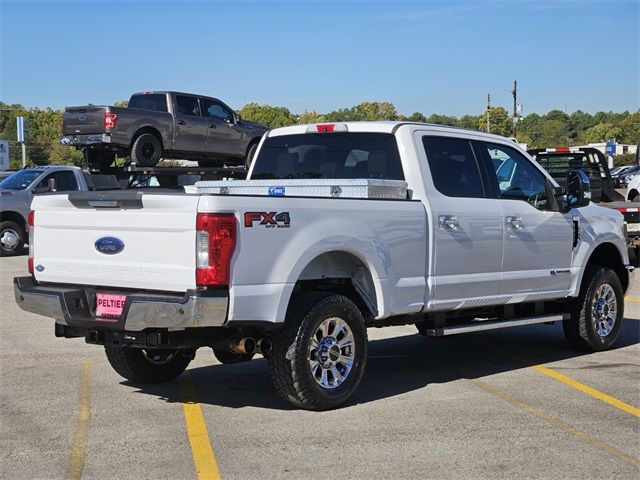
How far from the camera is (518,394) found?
720 centimetres

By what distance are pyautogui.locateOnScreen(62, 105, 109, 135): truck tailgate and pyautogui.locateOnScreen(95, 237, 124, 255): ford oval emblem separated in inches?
455

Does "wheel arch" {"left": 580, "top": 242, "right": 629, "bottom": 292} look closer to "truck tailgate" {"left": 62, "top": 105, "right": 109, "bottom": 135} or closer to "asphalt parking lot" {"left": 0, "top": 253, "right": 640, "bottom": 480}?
"asphalt parking lot" {"left": 0, "top": 253, "right": 640, "bottom": 480}

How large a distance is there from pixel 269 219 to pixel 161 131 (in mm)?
12900

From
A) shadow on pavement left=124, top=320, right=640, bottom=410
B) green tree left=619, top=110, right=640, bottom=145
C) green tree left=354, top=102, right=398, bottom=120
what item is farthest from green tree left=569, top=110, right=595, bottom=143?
shadow on pavement left=124, top=320, right=640, bottom=410

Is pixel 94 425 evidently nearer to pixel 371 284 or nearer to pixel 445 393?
pixel 371 284

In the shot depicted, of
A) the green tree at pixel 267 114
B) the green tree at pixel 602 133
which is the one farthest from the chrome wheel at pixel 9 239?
the green tree at pixel 602 133

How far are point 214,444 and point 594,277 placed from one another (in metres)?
4.86

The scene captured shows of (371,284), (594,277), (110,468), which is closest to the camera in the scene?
(110,468)

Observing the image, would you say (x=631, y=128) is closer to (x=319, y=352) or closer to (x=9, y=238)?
(x=9, y=238)

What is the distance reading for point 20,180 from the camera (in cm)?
2058

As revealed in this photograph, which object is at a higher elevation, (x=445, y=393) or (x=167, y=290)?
(x=167, y=290)

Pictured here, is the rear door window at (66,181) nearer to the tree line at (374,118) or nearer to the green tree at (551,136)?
the tree line at (374,118)

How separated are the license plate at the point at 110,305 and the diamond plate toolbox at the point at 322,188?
1.29 m

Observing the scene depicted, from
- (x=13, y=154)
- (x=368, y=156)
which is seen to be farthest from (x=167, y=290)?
(x=13, y=154)
